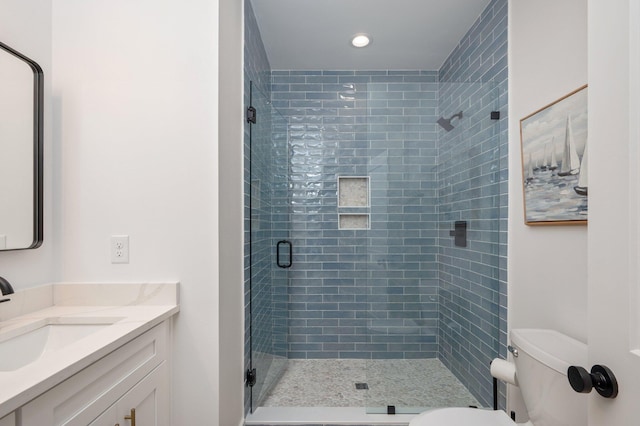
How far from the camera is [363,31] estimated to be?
94.4 inches

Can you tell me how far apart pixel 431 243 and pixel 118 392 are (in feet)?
5.91

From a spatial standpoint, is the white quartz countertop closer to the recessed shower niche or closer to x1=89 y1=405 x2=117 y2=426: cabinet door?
x1=89 y1=405 x2=117 y2=426: cabinet door

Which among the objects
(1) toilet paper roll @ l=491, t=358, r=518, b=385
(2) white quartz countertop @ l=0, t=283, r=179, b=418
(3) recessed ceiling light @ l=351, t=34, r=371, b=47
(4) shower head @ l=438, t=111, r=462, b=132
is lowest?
(1) toilet paper roll @ l=491, t=358, r=518, b=385

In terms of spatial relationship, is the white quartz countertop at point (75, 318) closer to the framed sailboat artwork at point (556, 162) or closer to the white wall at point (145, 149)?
the white wall at point (145, 149)

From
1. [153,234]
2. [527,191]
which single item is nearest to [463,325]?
[527,191]

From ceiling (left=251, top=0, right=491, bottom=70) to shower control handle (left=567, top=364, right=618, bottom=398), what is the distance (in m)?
2.23

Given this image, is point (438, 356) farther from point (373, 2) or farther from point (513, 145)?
point (373, 2)

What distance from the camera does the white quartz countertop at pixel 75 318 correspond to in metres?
0.73

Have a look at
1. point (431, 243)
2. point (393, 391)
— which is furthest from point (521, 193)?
point (393, 391)

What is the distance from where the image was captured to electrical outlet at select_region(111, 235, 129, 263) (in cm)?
144

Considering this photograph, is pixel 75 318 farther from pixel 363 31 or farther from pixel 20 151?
pixel 363 31

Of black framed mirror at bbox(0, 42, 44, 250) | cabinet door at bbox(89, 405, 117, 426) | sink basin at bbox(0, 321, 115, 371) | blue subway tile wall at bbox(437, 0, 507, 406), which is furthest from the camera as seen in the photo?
blue subway tile wall at bbox(437, 0, 507, 406)

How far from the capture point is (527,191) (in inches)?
66.2

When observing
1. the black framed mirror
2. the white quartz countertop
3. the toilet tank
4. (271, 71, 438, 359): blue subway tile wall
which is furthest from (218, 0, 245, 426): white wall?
the toilet tank
